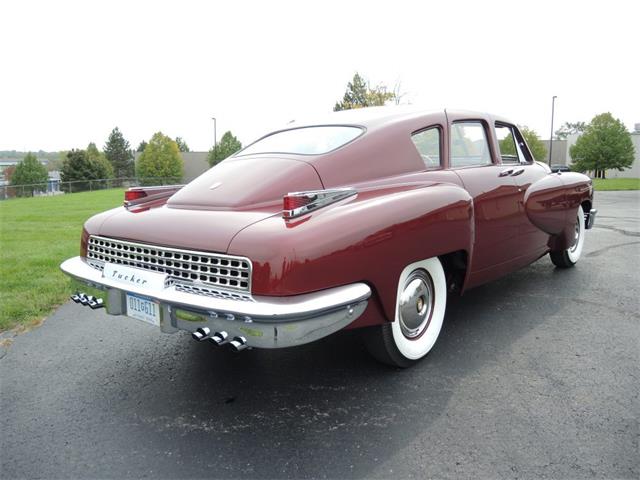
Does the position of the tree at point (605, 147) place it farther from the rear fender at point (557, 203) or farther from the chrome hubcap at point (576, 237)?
the rear fender at point (557, 203)

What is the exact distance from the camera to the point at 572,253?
18.7 feet

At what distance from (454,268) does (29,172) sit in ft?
214

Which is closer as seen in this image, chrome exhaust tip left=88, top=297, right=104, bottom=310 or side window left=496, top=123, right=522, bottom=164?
chrome exhaust tip left=88, top=297, right=104, bottom=310

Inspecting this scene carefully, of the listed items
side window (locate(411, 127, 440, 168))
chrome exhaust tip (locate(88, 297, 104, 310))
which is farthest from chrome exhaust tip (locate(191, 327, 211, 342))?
side window (locate(411, 127, 440, 168))

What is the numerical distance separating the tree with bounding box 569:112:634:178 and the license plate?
40.9m

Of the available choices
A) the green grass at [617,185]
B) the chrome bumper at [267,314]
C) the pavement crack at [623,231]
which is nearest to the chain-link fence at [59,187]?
the pavement crack at [623,231]

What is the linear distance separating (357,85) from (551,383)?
146 feet

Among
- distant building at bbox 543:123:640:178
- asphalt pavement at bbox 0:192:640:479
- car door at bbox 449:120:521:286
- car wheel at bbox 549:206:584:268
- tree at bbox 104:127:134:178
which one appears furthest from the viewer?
tree at bbox 104:127:134:178

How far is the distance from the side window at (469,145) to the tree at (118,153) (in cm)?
7844

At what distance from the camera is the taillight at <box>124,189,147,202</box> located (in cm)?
350

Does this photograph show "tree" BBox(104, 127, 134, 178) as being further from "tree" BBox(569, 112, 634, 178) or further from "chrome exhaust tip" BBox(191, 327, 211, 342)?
"chrome exhaust tip" BBox(191, 327, 211, 342)

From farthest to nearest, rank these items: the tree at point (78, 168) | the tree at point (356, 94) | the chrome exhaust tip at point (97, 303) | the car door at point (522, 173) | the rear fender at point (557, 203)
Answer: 1. the tree at point (78, 168)
2. the tree at point (356, 94)
3. the rear fender at point (557, 203)
4. the car door at point (522, 173)
5. the chrome exhaust tip at point (97, 303)

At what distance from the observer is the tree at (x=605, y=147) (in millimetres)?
36438

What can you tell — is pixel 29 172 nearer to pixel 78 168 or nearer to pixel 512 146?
pixel 78 168
